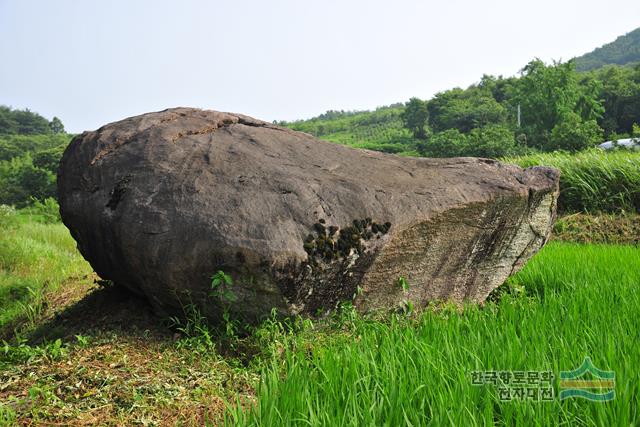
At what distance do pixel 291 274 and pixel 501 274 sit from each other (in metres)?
2.33

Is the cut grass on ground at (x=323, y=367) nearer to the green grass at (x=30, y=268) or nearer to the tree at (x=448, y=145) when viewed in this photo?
the green grass at (x=30, y=268)

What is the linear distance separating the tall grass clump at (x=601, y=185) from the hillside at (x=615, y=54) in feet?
259

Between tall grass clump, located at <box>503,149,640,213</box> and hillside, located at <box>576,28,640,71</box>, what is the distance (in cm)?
7896

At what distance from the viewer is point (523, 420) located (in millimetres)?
2041

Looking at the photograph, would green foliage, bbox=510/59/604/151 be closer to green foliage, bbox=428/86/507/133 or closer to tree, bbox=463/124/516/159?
tree, bbox=463/124/516/159

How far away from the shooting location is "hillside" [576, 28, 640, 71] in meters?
79.5

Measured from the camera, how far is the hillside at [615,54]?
261 ft

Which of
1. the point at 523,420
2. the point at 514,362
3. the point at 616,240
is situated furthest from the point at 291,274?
the point at 616,240

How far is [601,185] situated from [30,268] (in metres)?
10.1

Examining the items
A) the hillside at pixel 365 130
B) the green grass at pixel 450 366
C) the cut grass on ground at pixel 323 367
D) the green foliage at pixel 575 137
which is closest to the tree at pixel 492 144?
the green foliage at pixel 575 137

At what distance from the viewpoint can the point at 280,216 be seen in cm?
338

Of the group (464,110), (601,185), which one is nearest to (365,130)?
(464,110)

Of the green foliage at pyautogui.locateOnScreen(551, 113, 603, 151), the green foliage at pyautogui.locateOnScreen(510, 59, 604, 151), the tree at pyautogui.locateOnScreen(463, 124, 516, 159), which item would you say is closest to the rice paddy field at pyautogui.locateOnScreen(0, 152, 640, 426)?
the green foliage at pyautogui.locateOnScreen(551, 113, 603, 151)

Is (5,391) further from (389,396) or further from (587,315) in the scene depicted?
(587,315)
